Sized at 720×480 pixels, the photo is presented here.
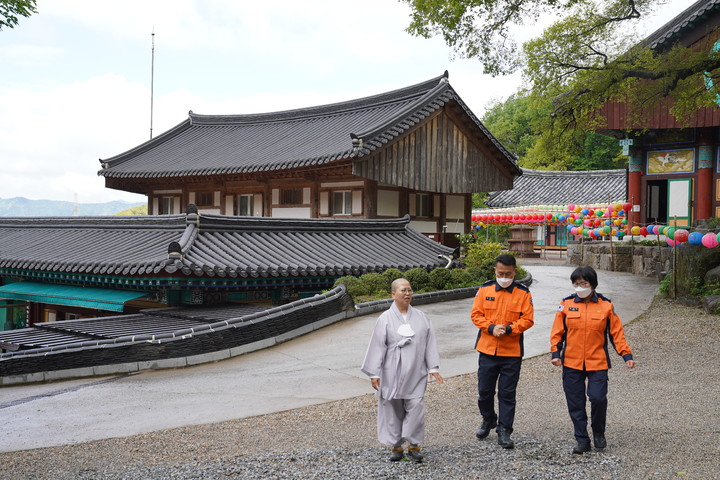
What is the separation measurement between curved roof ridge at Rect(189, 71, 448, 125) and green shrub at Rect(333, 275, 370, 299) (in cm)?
998

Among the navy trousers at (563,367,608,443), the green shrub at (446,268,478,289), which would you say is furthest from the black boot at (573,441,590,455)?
the green shrub at (446,268,478,289)

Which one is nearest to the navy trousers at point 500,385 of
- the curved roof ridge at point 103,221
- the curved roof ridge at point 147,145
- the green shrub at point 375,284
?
the green shrub at point 375,284

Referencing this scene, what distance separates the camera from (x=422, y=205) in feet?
73.9

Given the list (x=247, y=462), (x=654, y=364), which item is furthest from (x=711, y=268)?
(x=247, y=462)

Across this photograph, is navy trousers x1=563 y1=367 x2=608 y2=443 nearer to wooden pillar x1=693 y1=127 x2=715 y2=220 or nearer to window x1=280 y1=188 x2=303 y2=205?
window x1=280 y1=188 x2=303 y2=205

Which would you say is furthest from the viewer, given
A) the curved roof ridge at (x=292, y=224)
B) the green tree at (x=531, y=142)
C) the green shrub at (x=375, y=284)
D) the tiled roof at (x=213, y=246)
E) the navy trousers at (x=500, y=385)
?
the green tree at (x=531, y=142)

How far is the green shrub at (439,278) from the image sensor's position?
52.3ft

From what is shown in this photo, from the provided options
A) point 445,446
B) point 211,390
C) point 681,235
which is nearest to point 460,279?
point 681,235

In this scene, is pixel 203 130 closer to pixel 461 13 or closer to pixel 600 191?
pixel 461 13

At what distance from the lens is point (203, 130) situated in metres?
29.8

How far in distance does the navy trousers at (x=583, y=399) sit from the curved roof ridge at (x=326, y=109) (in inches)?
676

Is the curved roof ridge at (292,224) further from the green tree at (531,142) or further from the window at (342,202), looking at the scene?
the green tree at (531,142)

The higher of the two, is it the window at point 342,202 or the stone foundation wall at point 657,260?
the window at point 342,202

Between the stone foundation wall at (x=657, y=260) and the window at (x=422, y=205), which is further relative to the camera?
the window at (x=422, y=205)
